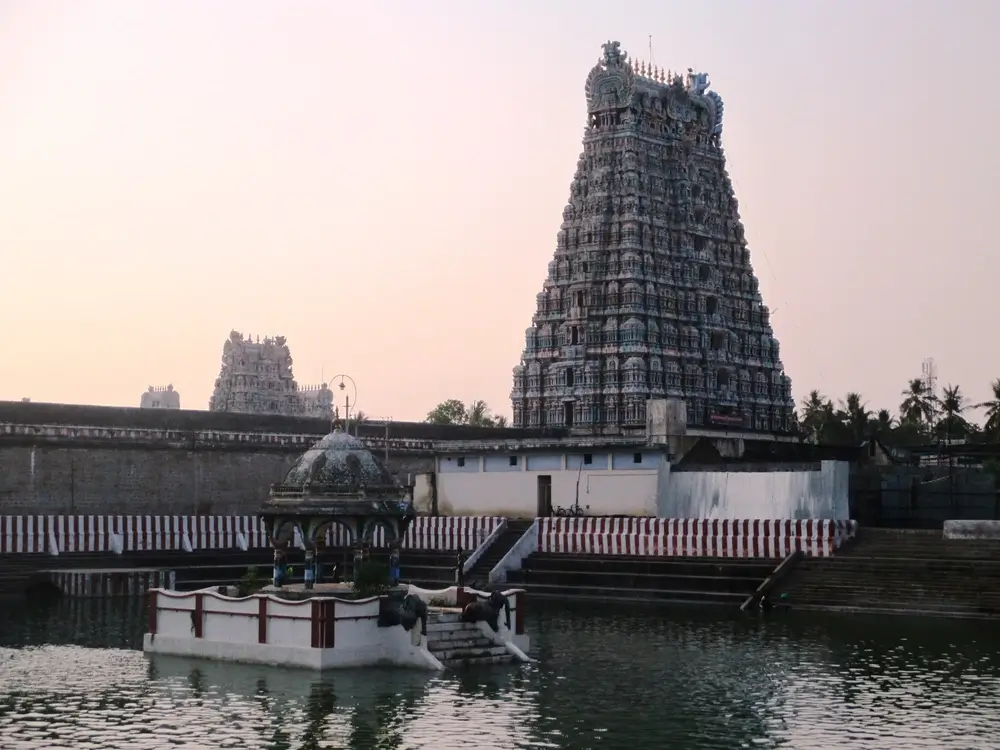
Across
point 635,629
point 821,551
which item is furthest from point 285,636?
point 821,551

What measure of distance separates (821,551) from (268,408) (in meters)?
85.8

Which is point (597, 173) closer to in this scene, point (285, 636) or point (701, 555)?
point (701, 555)

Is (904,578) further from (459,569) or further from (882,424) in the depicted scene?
(882,424)

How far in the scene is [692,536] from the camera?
48.8m

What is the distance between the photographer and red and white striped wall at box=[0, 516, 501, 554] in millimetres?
48844

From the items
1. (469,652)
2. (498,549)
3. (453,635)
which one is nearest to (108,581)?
(498,549)

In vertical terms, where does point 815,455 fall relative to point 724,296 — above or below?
below

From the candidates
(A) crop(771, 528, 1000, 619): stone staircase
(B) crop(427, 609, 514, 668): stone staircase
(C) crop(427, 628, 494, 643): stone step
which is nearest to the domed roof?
(B) crop(427, 609, 514, 668): stone staircase

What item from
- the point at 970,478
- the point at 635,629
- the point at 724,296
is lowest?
the point at 635,629

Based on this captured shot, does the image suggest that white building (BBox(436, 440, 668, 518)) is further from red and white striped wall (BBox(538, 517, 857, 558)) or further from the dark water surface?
the dark water surface

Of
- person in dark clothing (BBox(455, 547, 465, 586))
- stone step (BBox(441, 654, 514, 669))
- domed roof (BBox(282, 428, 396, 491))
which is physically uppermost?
domed roof (BBox(282, 428, 396, 491))

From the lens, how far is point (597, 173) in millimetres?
81938

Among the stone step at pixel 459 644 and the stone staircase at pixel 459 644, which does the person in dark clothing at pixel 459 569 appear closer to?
the stone staircase at pixel 459 644

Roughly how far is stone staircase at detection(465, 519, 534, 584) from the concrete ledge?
1453cm
